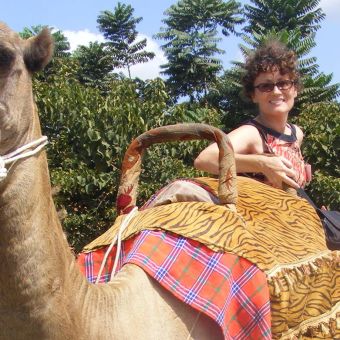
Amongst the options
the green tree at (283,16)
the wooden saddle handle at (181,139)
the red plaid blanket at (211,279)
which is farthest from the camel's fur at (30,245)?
the green tree at (283,16)

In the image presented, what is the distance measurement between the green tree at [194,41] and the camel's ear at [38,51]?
72.7 feet

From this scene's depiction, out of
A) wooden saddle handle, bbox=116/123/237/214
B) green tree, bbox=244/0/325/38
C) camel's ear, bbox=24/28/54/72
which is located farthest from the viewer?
green tree, bbox=244/0/325/38

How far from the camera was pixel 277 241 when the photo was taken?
3.02 meters

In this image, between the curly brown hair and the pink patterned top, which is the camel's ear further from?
the curly brown hair

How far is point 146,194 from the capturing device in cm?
945

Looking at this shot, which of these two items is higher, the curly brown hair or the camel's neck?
the curly brown hair

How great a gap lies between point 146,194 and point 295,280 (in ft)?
21.7

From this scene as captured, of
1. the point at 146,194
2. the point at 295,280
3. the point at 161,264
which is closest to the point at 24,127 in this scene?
the point at 161,264

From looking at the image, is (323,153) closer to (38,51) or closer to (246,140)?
(246,140)

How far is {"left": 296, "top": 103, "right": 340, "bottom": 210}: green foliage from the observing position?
11.4 m

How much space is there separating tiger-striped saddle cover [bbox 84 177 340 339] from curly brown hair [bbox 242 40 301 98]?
88 cm

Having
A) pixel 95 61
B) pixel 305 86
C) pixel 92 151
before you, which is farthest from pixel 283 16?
pixel 92 151

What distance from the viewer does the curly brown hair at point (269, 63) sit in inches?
159

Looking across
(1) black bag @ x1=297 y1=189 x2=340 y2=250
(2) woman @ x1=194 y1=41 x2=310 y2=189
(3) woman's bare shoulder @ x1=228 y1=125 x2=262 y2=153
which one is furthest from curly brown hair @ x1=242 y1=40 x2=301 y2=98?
(1) black bag @ x1=297 y1=189 x2=340 y2=250
